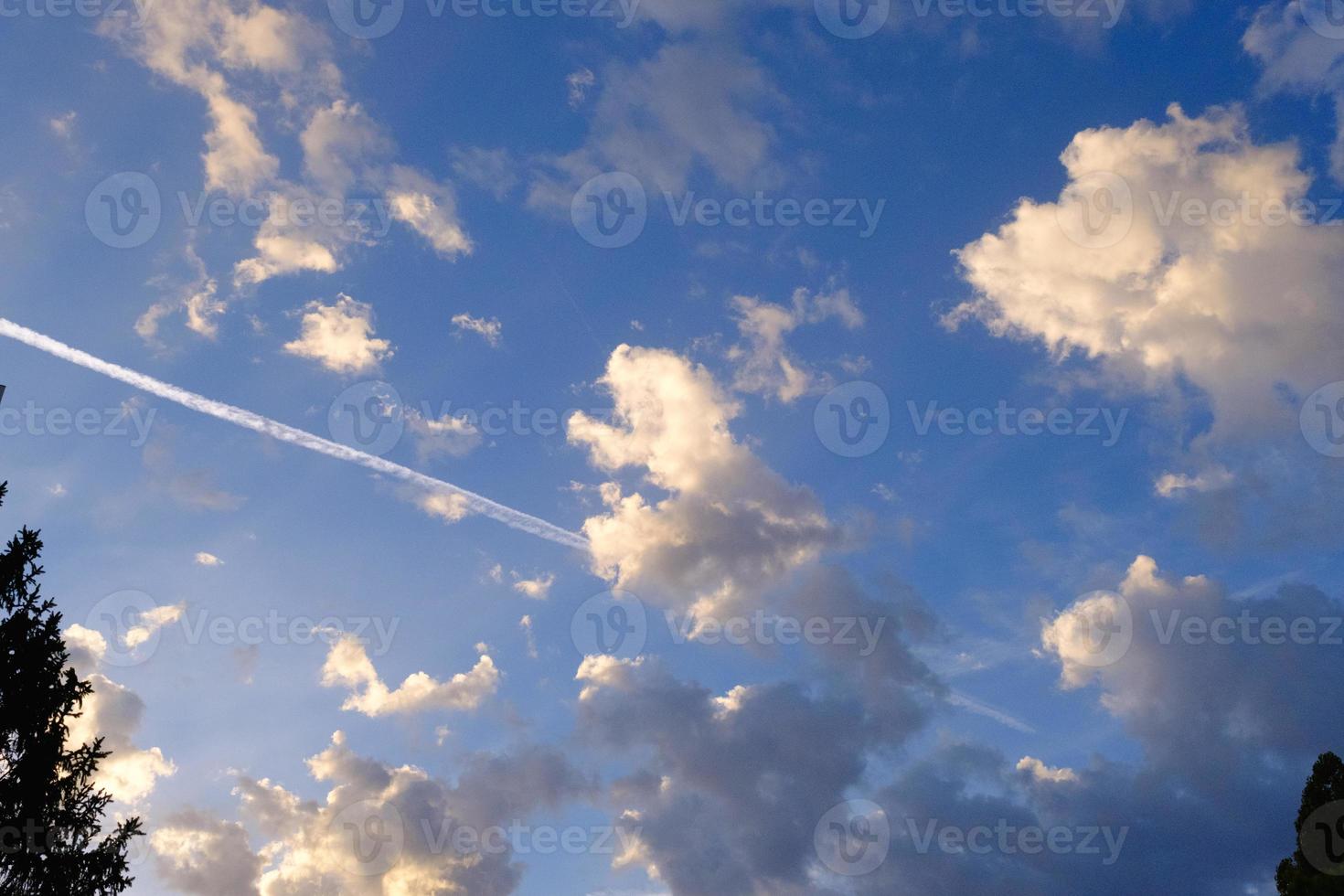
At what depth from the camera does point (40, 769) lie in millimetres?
26359

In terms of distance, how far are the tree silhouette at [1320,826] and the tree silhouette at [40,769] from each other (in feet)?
130

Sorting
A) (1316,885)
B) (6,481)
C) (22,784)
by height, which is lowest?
(22,784)

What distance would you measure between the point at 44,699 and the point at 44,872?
5.46 meters

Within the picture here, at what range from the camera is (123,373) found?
215 ft

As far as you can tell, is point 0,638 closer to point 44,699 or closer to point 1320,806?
point 44,699

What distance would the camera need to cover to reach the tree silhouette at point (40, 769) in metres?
25.9

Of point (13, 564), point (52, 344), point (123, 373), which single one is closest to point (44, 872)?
point (13, 564)

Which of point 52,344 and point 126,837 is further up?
point 52,344

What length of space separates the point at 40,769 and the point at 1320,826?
45919mm

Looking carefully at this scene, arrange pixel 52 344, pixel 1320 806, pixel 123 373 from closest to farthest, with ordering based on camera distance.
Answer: pixel 1320 806
pixel 52 344
pixel 123 373

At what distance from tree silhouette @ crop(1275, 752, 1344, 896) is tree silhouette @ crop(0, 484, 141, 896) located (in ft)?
130

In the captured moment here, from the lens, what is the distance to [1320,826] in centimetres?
3356

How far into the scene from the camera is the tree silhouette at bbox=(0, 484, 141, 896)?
25.9m

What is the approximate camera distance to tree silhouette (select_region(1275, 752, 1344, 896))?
31.7m
